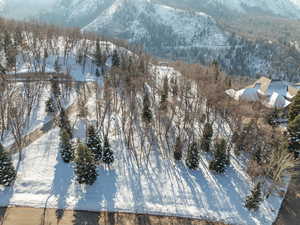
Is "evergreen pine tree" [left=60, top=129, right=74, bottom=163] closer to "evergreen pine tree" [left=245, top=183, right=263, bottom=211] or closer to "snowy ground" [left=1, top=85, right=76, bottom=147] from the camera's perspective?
"snowy ground" [left=1, top=85, right=76, bottom=147]

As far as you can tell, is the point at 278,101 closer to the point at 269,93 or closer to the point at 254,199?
the point at 269,93

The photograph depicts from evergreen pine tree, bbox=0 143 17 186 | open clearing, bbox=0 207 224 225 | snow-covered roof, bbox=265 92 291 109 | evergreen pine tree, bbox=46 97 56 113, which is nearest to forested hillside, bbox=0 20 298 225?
evergreen pine tree, bbox=46 97 56 113

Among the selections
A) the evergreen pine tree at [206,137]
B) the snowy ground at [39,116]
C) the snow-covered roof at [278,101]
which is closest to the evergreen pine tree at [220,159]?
the evergreen pine tree at [206,137]

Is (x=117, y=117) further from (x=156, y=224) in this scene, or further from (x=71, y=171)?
(x=156, y=224)

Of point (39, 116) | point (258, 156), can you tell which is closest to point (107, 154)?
point (39, 116)

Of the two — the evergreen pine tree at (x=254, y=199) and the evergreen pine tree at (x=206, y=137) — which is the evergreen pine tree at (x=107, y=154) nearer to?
the evergreen pine tree at (x=206, y=137)

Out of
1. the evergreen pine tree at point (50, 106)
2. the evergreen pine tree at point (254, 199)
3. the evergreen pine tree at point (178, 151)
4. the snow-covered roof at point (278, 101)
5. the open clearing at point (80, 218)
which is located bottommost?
the open clearing at point (80, 218)
